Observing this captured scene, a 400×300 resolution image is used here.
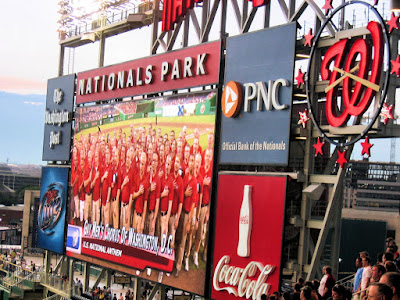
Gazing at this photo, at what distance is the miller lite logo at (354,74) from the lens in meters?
13.7

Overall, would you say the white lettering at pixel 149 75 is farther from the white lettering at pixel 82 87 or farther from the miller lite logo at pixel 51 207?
the miller lite logo at pixel 51 207

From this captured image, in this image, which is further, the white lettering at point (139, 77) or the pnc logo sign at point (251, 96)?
the white lettering at point (139, 77)

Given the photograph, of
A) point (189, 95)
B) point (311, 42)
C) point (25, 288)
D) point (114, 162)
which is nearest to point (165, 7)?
point (189, 95)

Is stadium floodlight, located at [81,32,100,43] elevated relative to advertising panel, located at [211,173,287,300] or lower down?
elevated

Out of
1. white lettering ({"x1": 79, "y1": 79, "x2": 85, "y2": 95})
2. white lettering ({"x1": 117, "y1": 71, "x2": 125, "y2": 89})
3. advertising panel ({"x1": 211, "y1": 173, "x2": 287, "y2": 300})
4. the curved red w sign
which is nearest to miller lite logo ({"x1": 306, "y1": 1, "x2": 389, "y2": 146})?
the curved red w sign

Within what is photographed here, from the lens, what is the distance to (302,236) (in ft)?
53.6

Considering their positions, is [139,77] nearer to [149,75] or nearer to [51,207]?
[149,75]

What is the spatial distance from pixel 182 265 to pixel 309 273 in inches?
194

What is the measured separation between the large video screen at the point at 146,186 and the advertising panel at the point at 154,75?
16.8 inches

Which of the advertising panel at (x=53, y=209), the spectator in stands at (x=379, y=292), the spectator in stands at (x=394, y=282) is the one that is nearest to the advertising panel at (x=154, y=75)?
the advertising panel at (x=53, y=209)

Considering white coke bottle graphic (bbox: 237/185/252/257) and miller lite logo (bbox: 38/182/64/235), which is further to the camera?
miller lite logo (bbox: 38/182/64/235)

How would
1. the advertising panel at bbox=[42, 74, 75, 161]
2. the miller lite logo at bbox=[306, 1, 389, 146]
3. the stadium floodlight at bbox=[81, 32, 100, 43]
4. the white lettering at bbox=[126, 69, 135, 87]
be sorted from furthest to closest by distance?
the stadium floodlight at bbox=[81, 32, 100, 43]
the advertising panel at bbox=[42, 74, 75, 161]
the white lettering at bbox=[126, 69, 135, 87]
the miller lite logo at bbox=[306, 1, 389, 146]

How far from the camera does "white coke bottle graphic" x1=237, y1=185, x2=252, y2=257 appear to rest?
55.9 ft

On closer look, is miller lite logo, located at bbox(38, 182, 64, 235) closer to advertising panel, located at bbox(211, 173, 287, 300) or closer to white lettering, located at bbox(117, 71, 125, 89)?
white lettering, located at bbox(117, 71, 125, 89)
